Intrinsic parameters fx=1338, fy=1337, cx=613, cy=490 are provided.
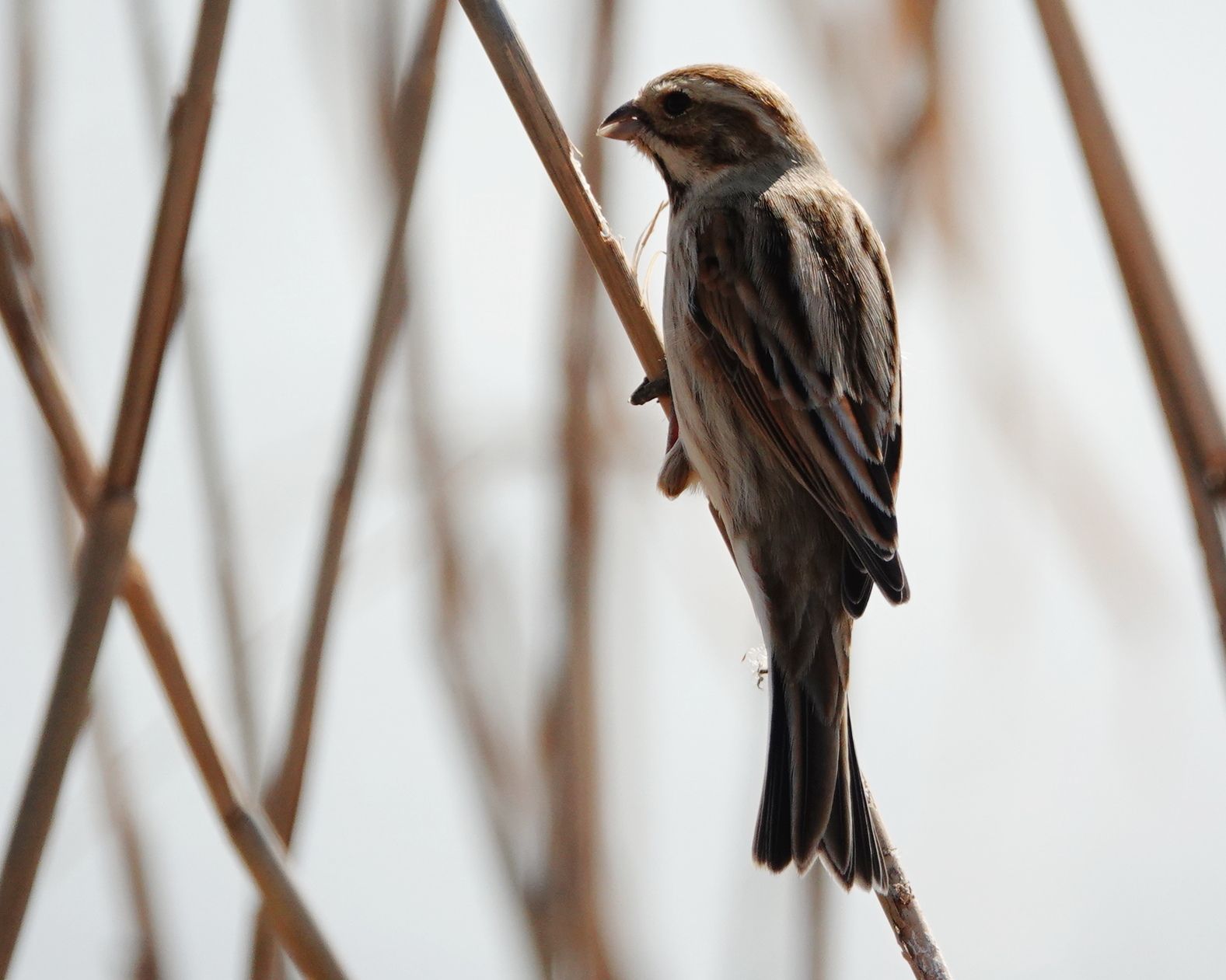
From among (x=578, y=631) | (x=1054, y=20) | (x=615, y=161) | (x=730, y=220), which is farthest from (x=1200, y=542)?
(x=615, y=161)

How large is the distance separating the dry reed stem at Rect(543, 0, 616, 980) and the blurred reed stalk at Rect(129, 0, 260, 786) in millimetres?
545

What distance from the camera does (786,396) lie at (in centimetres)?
215

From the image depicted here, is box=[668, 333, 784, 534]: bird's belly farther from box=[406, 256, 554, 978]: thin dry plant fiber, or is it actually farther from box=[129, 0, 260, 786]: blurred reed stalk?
box=[129, 0, 260, 786]: blurred reed stalk

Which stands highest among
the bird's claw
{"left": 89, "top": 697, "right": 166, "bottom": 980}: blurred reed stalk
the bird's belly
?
the bird's claw

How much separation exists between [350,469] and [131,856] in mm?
939

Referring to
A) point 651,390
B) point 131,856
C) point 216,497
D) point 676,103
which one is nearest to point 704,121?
point 676,103

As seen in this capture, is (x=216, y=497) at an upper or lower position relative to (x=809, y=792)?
upper

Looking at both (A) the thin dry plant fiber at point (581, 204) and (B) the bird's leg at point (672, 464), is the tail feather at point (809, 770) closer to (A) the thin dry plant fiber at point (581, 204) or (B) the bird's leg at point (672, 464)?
(A) the thin dry plant fiber at point (581, 204)

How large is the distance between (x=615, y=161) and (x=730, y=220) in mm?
321

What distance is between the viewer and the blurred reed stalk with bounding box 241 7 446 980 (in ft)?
6.76

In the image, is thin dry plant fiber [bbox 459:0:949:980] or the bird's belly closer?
thin dry plant fiber [bbox 459:0:949:980]

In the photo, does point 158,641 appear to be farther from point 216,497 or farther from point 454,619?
point 454,619

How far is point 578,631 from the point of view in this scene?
2.47 m

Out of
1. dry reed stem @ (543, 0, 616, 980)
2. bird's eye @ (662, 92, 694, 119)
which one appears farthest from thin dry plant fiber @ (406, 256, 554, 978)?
bird's eye @ (662, 92, 694, 119)
